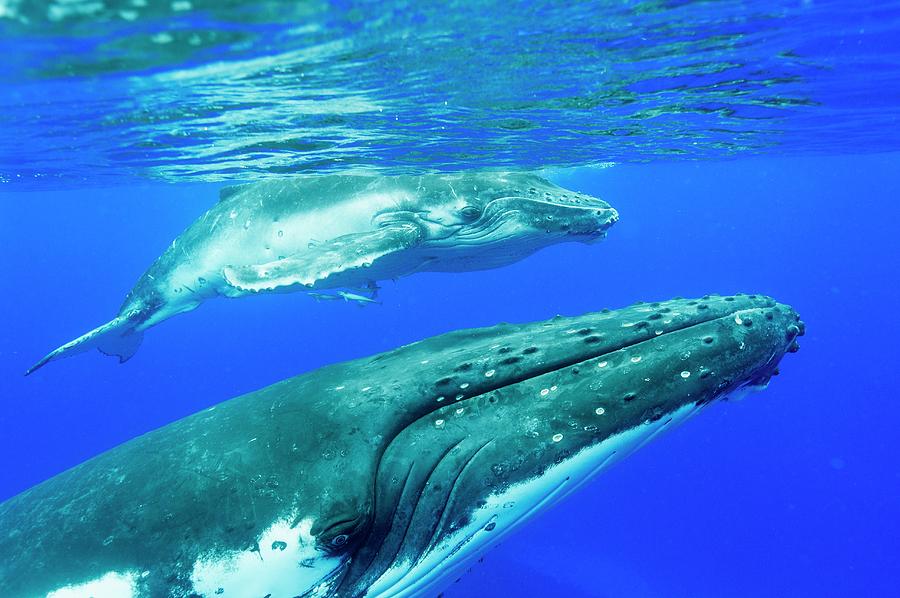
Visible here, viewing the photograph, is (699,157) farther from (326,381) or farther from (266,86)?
(326,381)

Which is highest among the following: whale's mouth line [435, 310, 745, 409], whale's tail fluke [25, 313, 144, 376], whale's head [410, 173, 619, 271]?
whale's mouth line [435, 310, 745, 409]

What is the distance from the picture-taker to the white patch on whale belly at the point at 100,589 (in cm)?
331

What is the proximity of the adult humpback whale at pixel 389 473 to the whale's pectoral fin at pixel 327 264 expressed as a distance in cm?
471

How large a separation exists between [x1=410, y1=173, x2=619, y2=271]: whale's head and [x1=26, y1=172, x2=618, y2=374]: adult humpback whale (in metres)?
0.02

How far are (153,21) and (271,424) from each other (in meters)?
6.36

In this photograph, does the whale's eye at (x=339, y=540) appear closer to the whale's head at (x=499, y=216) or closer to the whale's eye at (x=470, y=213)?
the whale's head at (x=499, y=216)

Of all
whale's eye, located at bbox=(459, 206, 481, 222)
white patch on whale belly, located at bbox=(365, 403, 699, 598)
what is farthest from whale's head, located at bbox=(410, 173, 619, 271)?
white patch on whale belly, located at bbox=(365, 403, 699, 598)

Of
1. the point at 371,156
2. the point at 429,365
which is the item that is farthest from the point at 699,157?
the point at 429,365

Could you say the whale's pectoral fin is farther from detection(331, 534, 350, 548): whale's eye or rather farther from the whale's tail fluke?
the whale's tail fluke

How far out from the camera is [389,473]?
11.4ft

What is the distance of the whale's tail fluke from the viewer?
12984 mm

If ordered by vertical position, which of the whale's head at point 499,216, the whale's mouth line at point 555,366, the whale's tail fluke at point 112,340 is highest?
the whale's mouth line at point 555,366

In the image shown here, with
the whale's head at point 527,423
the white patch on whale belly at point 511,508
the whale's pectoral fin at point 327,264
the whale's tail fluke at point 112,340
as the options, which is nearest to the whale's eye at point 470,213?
the whale's pectoral fin at point 327,264

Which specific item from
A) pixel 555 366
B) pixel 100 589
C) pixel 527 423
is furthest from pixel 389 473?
pixel 100 589
